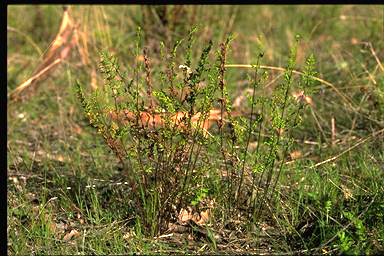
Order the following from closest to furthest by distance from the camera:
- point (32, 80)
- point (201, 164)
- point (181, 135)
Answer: point (181, 135) < point (201, 164) < point (32, 80)

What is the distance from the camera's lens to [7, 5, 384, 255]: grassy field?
3033 mm

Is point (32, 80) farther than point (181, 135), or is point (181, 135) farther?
point (32, 80)

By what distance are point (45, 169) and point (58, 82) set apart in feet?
5.50

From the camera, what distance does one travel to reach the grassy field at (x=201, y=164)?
9.95 feet

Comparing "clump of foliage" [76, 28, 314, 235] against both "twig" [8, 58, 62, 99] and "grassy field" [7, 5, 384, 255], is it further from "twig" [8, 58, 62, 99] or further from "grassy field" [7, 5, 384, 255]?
"twig" [8, 58, 62, 99]

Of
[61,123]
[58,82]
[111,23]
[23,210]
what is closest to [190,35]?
A: [23,210]

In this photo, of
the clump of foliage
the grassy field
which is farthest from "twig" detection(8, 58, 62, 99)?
the clump of foliage

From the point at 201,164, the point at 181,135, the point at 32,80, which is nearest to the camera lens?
the point at 181,135

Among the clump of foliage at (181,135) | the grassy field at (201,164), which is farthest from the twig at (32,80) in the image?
the clump of foliage at (181,135)

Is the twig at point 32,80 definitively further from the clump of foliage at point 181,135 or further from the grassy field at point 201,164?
the clump of foliage at point 181,135

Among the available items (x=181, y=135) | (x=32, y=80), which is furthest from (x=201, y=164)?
(x=32, y=80)

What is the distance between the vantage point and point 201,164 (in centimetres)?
A: 345

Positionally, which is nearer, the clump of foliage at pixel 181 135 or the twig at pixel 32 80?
the clump of foliage at pixel 181 135

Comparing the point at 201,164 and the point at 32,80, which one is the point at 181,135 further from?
the point at 32,80
